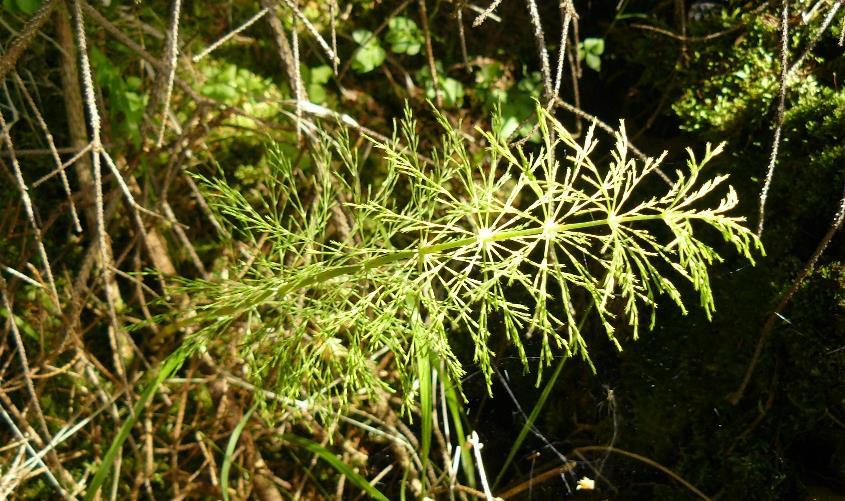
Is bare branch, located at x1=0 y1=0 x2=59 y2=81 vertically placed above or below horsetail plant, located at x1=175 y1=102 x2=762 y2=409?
above

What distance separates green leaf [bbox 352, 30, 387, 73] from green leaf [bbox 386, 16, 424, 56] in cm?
6

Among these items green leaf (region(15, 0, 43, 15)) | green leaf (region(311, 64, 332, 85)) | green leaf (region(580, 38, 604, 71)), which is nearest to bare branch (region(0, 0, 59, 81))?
green leaf (region(15, 0, 43, 15))

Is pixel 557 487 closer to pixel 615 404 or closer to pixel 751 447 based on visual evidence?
pixel 615 404

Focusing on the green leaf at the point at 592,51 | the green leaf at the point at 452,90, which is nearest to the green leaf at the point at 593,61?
the green leaf at the point at 592,51

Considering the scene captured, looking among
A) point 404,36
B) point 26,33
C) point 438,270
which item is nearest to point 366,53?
point 404,36

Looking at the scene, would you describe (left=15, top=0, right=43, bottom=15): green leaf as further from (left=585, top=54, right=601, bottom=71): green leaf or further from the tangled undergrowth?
(left=585, top=54, right=601, bottom=71): green leaf

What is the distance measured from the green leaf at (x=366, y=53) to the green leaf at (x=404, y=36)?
56mm

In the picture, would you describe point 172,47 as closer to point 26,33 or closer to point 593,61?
point 26,33

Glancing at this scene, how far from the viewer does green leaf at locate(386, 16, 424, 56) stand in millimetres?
2703

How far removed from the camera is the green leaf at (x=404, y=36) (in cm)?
270

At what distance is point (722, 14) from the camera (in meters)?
2.33

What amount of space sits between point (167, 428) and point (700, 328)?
5.57ft

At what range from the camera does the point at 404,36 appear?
107 inches

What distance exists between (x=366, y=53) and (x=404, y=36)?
15 centimetres
